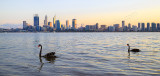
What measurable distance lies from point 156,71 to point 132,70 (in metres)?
1.85

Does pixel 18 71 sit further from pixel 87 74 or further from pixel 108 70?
pixel 108 70

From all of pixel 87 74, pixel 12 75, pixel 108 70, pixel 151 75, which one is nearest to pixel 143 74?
pixel 151 75

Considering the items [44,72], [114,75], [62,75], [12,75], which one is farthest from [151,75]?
[12,75]

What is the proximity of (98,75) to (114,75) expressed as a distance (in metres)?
1.17

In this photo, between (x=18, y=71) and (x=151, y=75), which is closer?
(x=151, y=75)

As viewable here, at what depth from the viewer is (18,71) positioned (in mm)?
14742

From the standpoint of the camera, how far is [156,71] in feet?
47.4

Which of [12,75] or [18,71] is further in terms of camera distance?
[18,71]

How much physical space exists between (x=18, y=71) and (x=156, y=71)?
11147 millimetres

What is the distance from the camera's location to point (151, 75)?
13.3 meters

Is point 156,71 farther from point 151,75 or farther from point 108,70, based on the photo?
point 108,70

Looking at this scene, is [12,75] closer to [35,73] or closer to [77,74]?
[35,73]

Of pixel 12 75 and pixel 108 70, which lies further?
pixel 108 70

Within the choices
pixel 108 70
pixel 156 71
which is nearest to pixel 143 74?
pixel 156 71
